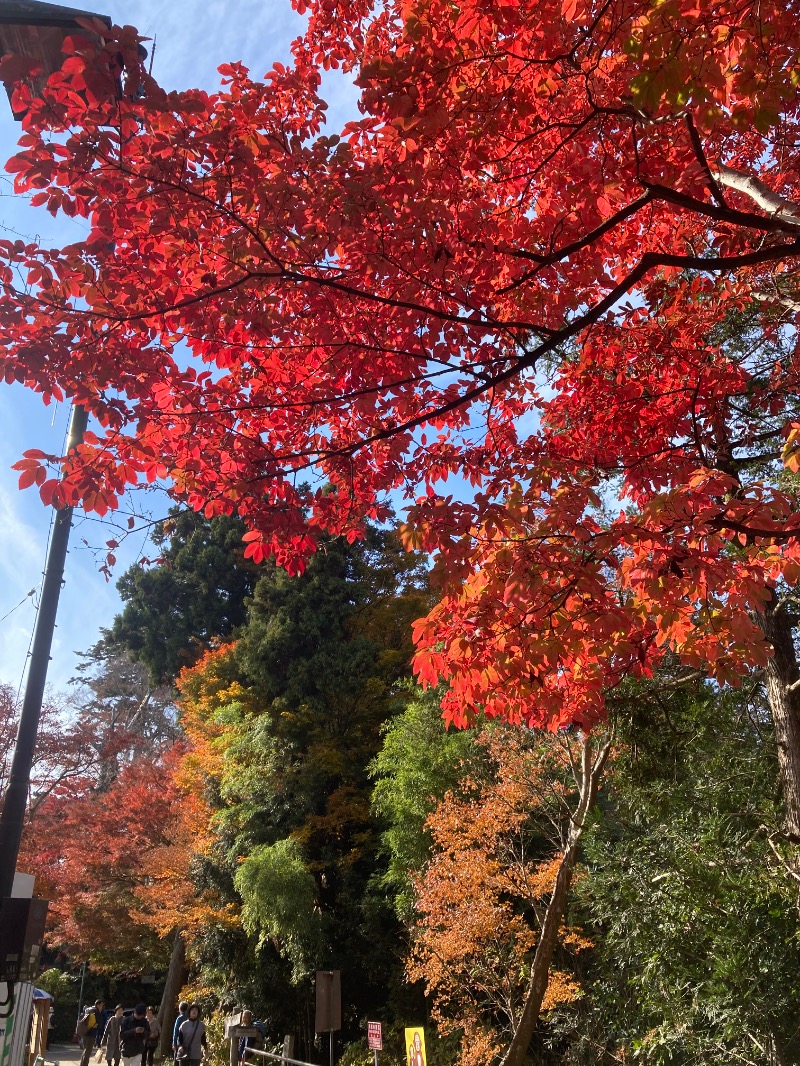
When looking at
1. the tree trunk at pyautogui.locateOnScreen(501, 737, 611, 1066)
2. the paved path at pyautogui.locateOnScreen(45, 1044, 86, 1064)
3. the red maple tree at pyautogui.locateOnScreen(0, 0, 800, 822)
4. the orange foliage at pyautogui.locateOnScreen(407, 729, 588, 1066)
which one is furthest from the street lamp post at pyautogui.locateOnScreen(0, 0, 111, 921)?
the paved path at pyautogui.locateOnScreen(45, 1044, 86, 1064)

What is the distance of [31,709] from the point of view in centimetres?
580

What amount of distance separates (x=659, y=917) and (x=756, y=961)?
1056 millimetres

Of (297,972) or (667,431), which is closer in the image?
(667,431)

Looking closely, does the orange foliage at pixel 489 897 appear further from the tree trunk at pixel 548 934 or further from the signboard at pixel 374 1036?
A: the signboard at pixel 374 1036

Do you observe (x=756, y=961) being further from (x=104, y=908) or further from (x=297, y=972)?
(x=104, y=908)

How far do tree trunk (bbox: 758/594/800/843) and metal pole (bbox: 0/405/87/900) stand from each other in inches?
220

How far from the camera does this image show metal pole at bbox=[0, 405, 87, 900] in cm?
548

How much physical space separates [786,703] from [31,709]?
596cm

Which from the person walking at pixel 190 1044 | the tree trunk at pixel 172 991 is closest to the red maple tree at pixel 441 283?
the person walking at pixel 190 1044

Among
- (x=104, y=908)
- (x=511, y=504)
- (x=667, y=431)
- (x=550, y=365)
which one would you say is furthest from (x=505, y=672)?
(x=104, y=908)

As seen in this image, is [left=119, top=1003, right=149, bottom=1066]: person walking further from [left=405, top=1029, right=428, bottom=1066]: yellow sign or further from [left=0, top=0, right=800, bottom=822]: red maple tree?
[left=0, top=0, right=800, bottom=822]: red maple tree

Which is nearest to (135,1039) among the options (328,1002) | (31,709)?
(328,1002)

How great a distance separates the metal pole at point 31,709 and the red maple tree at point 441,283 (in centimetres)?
227

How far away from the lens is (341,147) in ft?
9.70
